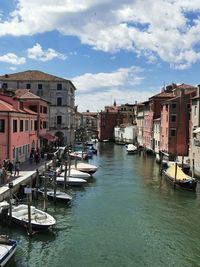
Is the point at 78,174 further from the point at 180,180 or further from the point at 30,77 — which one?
the point at 30,77

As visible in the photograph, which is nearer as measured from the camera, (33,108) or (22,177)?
(22,177)

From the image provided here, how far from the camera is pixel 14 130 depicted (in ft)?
111

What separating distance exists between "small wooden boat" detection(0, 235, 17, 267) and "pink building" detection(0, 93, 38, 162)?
16824 millimetres

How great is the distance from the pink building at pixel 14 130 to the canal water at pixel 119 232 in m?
6.97

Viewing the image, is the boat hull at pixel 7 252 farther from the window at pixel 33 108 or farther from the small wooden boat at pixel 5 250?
the window at pixel 33 108

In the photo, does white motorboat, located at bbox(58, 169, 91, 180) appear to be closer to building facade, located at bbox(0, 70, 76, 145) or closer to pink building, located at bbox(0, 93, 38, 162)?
pink building, located at bbox(0, 93, 38, 162)

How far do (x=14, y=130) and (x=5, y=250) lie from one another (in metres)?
19.8

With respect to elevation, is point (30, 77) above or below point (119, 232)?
above

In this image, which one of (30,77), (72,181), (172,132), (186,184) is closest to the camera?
Result: (186,184)

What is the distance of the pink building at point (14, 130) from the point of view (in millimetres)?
31797

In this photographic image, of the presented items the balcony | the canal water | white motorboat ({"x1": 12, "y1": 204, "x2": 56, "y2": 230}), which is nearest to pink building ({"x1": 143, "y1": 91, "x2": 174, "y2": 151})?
the balcony

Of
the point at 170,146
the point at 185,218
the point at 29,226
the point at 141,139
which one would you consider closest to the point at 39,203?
the point at 29,226

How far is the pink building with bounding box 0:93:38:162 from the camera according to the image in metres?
31.8

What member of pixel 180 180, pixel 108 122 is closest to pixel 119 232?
pixel 180 180
